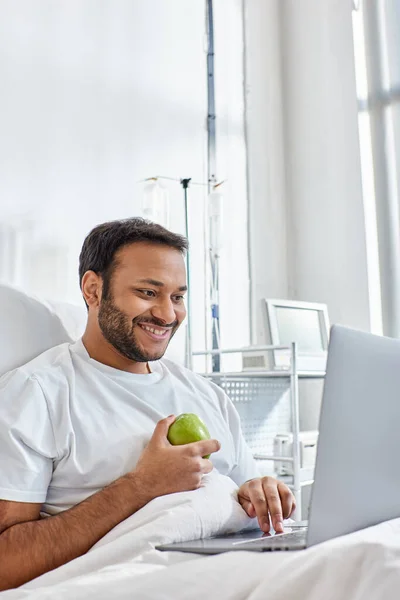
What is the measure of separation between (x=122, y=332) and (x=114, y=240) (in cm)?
20

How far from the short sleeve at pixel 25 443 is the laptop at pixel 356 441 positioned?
43cm

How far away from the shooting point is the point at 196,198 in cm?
253

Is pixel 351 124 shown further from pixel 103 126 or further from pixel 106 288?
pixel 106 288

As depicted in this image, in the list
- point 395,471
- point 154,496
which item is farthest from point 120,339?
point 395,471

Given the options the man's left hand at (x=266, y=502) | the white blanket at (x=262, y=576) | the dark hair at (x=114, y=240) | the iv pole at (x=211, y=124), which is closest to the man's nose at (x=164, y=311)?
the dark hair at (x=114, y=240)

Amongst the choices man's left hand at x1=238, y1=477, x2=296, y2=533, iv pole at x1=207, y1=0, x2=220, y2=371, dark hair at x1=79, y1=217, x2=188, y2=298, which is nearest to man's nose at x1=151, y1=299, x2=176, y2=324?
dark hair at x1=79, y1=217, x2=188, y2=298

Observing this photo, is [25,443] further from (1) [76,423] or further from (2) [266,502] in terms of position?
(2) [266,502]

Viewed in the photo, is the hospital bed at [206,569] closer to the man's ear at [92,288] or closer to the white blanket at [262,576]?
the white blanket at [262,576]

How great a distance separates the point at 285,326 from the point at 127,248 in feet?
3.59

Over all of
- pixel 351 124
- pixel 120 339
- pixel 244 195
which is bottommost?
pixel 120 339

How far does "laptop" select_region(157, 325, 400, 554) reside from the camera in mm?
724

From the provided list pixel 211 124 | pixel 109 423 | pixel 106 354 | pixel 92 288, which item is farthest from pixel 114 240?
pixel 211 124

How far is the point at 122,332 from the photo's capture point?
132cm

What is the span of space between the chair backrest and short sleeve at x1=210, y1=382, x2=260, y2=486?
37 cm
